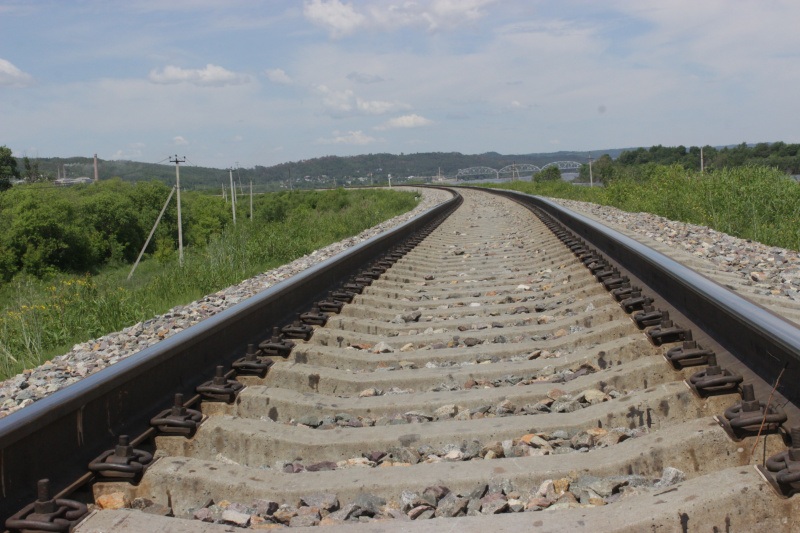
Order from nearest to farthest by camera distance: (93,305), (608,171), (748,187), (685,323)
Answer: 1. (685,323)
2. (93,305)
3. (748,187)
4. (608,171)

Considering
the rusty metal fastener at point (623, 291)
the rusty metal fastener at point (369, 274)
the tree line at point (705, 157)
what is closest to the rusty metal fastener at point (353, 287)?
the rusty metal fastener at point (369, 274)

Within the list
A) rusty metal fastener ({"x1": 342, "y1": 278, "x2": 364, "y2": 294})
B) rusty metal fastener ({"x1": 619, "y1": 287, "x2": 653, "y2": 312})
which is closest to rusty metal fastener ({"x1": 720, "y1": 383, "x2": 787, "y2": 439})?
rusty metal fastener ({"x1": 619, "y1": 287, "x2": 653, "y2": 312})

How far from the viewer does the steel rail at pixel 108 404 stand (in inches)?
70.5

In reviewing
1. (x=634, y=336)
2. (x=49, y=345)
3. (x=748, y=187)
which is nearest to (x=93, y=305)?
(x=49, y=345)

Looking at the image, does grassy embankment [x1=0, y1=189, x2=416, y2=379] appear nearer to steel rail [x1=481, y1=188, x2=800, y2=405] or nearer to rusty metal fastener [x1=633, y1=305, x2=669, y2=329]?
rusty metal fastener [x1=633, y1=305, x2=669, y2=329]

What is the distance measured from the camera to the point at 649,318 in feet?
10.6

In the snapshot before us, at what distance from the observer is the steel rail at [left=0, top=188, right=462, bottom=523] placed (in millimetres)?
1790

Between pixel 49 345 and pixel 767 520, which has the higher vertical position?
pixel 767 520

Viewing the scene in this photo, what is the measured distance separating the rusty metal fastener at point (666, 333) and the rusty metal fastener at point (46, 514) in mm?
2245

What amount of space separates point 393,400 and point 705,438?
121cm

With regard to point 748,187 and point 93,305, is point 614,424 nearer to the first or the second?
point 93,305

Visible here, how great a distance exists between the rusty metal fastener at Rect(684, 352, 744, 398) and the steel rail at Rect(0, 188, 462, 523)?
6.09 ft

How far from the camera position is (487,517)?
1.65 meters

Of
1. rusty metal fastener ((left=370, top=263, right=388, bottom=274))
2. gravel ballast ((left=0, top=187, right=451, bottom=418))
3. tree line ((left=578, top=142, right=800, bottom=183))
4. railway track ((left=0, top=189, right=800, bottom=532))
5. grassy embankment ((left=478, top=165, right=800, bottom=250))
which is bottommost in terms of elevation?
gravel ballast ((left=0, top=187, right=451, bottom=418))
